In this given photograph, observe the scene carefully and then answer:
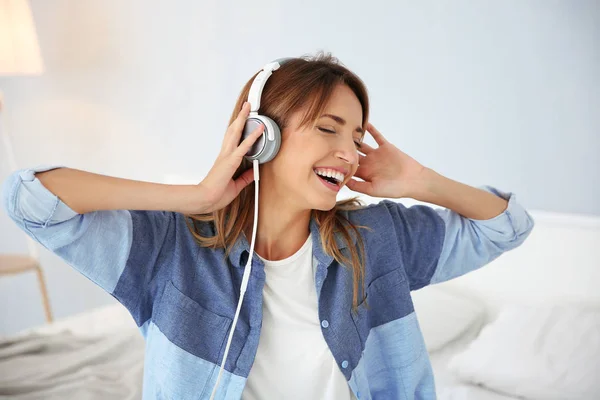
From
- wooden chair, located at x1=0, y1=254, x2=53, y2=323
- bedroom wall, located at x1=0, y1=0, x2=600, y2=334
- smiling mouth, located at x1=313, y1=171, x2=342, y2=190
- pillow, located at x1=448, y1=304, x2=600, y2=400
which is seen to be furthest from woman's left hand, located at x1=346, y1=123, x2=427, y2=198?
wooden chair, located at x1=0, y1=254, x2=53, y2=323

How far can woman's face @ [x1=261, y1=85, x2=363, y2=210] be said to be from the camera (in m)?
1.11

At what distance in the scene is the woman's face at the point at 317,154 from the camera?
3.65 ft

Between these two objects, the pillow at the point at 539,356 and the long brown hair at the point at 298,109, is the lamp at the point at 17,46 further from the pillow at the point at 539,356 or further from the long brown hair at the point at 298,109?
the pillow at the point at 539,356

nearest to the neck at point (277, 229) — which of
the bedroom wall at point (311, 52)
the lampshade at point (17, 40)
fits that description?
the bedroom wall at point (311, 52)

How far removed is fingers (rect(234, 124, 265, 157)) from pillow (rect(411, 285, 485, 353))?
38.4 inches

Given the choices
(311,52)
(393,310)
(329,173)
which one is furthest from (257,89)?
(311,52)

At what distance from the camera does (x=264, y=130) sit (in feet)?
3.52

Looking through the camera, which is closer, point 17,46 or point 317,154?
point 317,154

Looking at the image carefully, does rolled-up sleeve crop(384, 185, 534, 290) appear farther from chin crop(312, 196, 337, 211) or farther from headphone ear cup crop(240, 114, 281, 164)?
headphone ear cup crop(240, 114, 281, 164)

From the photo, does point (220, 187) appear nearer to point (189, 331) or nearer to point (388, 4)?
point (189, 331)

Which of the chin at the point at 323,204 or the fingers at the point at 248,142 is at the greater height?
the fingers at the point at 248,142

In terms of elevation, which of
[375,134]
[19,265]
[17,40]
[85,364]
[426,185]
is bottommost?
[19,265]

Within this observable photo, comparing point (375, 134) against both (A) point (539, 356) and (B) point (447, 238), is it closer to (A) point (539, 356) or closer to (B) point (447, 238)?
(B) point (447, 238)

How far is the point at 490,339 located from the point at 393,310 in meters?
0.51
